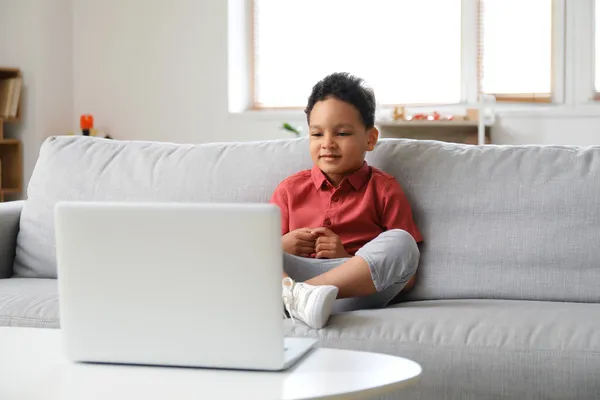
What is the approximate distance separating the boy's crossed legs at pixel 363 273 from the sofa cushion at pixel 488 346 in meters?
0.08

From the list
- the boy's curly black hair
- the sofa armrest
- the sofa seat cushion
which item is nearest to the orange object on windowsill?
the sofa armrest

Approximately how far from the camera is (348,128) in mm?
2043

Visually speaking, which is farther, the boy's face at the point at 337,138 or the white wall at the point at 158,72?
the white wall at the point at 158,72

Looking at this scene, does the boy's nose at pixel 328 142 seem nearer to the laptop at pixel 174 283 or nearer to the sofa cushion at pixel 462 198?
the sofa cushion at pixel 462 198

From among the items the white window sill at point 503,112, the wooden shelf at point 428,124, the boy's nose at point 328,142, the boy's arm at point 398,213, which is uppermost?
the white window sill at point 503,112

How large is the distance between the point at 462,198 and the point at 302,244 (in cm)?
41

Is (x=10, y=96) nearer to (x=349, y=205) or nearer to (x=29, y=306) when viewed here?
(x=29, y=306)

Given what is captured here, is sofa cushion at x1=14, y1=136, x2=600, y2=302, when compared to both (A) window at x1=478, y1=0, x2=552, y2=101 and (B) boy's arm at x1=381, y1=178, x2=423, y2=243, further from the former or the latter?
(A) window at x1=478, y1=0, x2=552, y2=101

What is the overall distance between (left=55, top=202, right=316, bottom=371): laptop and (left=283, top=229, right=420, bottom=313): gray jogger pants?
70 centimetres

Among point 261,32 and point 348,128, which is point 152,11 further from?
point 348,128

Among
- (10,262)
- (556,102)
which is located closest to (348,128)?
(10,262)

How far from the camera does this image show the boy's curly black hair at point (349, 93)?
207 cm

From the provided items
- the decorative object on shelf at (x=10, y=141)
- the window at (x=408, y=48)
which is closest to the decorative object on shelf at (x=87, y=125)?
the decorative object on shelf at (x=10, y=141)

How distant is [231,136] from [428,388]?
3538 millimetres
